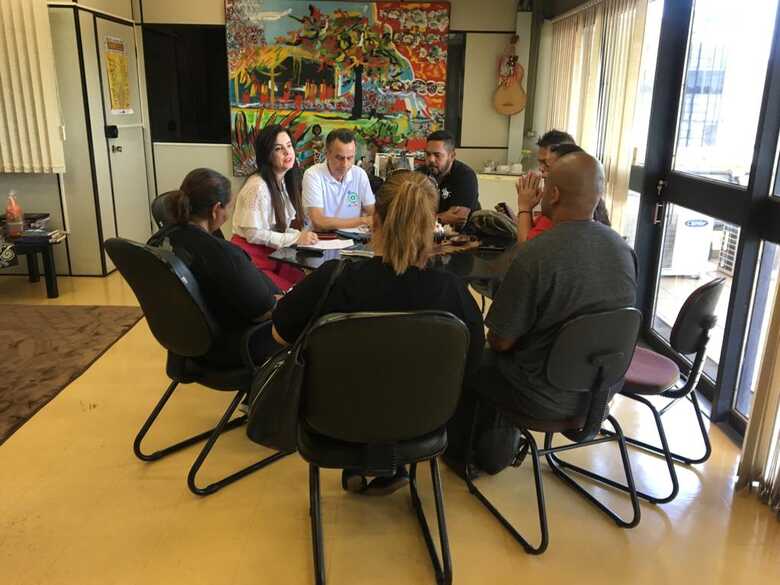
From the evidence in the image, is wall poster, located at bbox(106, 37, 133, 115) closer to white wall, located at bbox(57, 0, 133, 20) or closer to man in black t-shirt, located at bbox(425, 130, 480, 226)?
white wall, located at bbox(57, 0, 133, 20)

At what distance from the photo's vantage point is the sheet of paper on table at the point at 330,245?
277 centimetres

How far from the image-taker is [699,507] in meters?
2.27

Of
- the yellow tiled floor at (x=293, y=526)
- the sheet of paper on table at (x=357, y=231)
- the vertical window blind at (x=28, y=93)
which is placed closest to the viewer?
the yellow tiled floor at (x=293, y=526)

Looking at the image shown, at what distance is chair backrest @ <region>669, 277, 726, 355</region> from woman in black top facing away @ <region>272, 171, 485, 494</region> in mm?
880

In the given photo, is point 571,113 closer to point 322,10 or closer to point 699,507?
point 322,10

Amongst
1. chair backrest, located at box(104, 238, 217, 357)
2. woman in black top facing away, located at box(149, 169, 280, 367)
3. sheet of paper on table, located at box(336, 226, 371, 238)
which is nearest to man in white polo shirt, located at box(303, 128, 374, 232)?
sheet of paper on table, located at box(336, 226, 371, 238)

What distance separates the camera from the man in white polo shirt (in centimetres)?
331

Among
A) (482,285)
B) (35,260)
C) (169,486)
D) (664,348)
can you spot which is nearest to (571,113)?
(664,348)

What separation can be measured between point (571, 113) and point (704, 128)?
171 centimetres

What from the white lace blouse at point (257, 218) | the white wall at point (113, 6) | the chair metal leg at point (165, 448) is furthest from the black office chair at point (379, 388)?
the white wall at point (113, 6)

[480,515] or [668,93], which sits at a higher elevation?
[668,93]

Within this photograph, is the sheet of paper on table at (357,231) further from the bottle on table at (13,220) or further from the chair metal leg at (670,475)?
the bottle on table at (13,220)

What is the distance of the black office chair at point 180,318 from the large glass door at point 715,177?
6.66 feet

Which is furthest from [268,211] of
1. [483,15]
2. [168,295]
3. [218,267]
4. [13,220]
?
[483,15]
